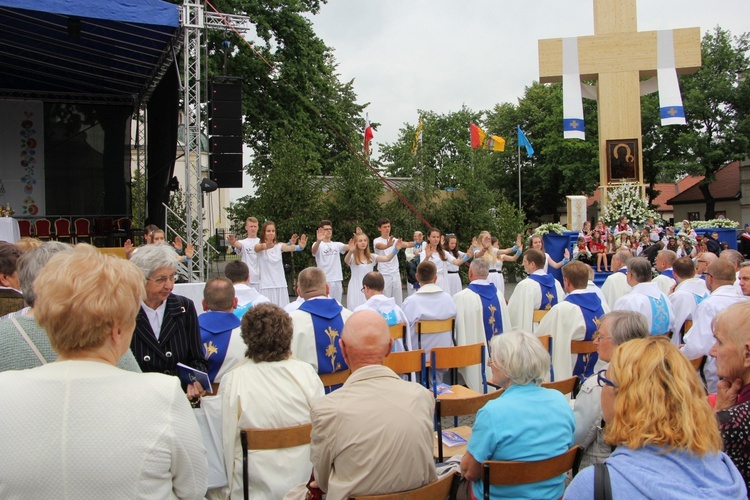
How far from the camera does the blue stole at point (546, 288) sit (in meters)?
7.50

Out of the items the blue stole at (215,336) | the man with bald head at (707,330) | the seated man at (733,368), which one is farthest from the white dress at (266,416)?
the man with bald head at (707,330)

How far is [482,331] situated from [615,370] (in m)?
5.01

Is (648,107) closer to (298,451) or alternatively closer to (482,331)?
(482,331)

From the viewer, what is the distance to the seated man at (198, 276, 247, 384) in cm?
415

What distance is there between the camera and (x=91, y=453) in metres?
1.63

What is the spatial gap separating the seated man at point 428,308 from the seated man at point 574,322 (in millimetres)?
960

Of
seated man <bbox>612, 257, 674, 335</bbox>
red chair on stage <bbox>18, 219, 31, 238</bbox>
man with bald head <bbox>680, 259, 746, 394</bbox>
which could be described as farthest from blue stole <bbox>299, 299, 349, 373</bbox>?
red chair on stage <bbox>18, 219, 31, 238</bbox>

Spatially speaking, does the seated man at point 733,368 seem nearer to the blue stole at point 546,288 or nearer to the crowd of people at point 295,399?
the crowd of people at point 295,399

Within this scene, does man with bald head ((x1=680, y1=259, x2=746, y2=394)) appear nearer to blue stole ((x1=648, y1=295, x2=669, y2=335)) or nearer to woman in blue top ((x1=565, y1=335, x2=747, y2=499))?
blue stole ((x1=648, y1=295, x2=669, y2=335))

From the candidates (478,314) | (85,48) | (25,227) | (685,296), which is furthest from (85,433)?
(25,227)

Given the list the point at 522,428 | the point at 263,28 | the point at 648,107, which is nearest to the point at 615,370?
the point at 522,428

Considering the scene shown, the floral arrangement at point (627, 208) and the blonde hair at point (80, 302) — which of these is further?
the floral arrangement at point (627, 208)

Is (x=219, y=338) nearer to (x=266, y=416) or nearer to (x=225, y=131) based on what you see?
(x=266, y=416)

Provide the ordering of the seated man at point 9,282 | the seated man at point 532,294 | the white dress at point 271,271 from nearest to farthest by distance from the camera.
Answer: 1. the seated man at point 9,282
2. the seated man at point 532,294
3. the white dress at point 271,271
